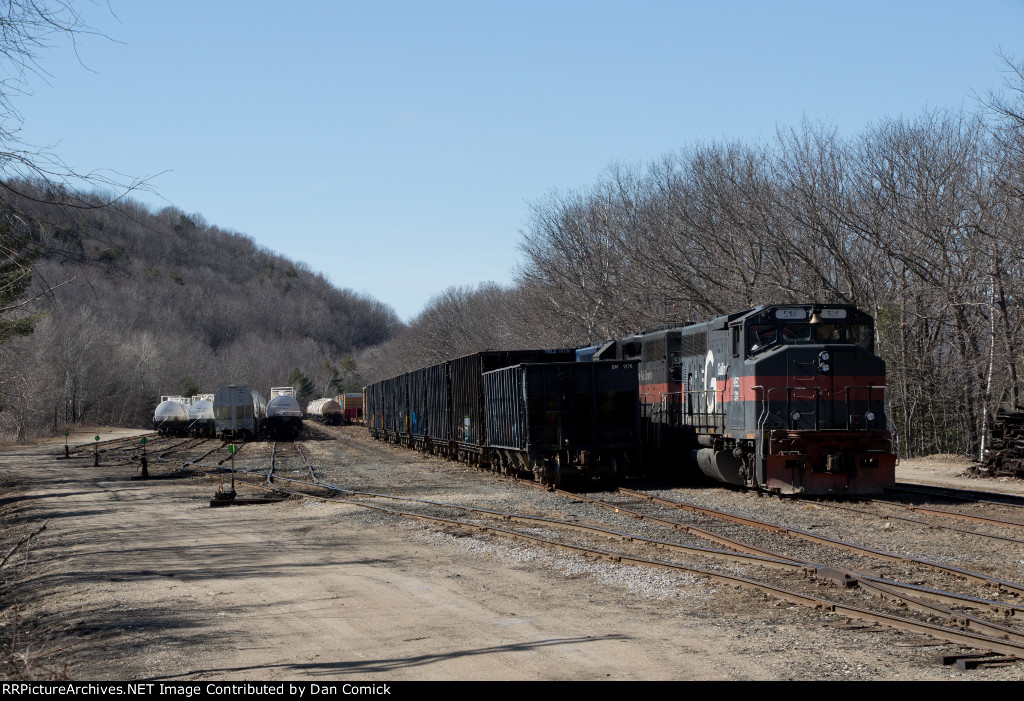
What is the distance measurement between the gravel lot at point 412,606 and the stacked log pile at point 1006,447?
8.42 meters

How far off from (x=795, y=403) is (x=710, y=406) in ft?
9.42

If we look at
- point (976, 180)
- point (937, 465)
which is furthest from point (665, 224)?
point (937, 465)

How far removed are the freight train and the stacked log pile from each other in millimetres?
6807

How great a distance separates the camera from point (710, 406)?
66.4 feet

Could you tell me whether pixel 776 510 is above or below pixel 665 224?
below

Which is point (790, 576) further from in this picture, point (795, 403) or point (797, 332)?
point (797, 332)

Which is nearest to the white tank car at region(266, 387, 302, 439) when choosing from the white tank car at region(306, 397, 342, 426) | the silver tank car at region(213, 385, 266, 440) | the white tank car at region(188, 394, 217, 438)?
the silver tank car at region(213, 385, 266, 440)

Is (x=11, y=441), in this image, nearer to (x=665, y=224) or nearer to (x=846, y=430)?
(x=665, y=224)

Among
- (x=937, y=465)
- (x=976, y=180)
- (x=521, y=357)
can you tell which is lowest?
(x=937, y=465)

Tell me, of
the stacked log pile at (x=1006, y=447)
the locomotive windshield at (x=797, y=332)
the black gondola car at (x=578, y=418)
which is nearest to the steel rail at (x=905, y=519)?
the locomotive windshield at (x=797, y=332)

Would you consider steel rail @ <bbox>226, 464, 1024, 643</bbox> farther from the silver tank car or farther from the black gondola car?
the silver tank car

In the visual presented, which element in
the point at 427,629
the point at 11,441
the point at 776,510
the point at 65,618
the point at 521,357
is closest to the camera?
the point at 427,629
